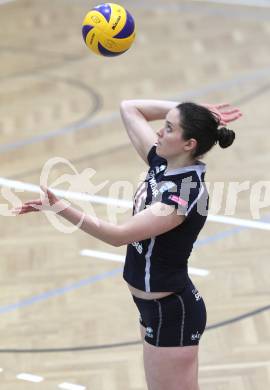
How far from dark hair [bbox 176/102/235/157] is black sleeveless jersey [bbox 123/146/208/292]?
138mm

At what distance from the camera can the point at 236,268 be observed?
7.17 m

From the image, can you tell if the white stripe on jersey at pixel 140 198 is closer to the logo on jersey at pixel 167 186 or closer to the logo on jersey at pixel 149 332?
the logo on jersey at pixel 167 186

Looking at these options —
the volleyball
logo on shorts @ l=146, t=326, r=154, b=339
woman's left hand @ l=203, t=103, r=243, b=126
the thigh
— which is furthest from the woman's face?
the volleyball

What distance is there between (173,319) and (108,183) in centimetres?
442

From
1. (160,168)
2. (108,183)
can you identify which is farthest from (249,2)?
(160,168)

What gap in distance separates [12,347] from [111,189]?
279 centimetres

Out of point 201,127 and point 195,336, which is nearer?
point 201,127

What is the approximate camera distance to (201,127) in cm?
429

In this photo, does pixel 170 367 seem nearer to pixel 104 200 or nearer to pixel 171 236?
pixel 171 236

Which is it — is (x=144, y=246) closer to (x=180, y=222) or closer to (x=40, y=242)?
(x=180, y=222)

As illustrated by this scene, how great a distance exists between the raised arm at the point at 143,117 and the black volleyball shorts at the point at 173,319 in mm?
830

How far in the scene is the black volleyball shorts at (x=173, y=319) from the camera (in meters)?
4.50

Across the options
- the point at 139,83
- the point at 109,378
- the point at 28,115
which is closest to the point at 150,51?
the point at 139,83

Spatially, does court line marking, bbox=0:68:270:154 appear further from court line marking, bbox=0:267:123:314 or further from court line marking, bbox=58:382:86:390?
court line marking, bbox=58:382:86:390
